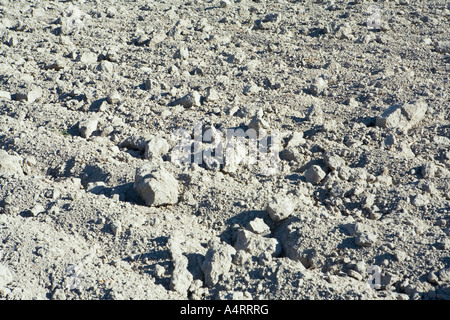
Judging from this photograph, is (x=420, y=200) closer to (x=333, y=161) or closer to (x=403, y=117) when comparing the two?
(x=333, y=161)

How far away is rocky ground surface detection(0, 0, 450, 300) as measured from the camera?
265 centimetres

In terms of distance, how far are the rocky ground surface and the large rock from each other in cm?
1

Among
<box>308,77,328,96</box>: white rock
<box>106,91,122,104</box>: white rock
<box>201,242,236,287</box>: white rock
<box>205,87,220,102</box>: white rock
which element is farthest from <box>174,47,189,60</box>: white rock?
<box>201,242,236,287</box>: white rock

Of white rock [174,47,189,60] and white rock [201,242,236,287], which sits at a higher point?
white rock [174,47,189,60]

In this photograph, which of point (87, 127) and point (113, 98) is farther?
point (113, 98)

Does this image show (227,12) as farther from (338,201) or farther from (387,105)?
(338,201)

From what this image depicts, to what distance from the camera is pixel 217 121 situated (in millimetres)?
3906

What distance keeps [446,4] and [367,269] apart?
433 centimetres

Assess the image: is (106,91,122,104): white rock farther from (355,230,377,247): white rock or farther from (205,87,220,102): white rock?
(355,230,377,247): white rock

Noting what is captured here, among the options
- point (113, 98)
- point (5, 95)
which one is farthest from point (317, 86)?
point (5, 95)

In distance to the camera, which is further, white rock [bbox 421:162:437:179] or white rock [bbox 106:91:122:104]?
white rock [bbox 106:91:122:104]

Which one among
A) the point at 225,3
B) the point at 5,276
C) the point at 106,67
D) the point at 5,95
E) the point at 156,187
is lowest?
the point at 5,95

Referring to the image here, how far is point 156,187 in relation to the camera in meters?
3.06

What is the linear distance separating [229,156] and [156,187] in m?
0.61
